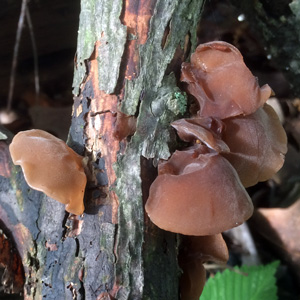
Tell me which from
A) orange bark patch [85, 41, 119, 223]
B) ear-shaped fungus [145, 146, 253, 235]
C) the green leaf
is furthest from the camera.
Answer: the green leaf

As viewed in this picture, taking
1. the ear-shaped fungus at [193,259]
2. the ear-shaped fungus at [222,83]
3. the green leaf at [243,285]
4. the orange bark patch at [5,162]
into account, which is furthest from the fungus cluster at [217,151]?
the green leaf at [243,285]

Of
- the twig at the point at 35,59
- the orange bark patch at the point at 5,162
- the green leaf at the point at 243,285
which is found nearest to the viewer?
the orange bark patch at the point at 5,162

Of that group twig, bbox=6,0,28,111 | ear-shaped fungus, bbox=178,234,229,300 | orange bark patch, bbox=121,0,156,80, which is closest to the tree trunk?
orange bark patch, bbox=121,0,156,80

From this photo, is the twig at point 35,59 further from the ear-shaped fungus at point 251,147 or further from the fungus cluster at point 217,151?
the ear-shaped fungus at point 251,147

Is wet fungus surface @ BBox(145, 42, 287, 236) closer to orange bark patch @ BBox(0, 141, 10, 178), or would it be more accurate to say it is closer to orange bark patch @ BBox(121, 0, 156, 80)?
orange bark patch @ BBox(121, 0, 156, 80)

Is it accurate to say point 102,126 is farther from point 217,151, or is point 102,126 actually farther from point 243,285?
point 243,285

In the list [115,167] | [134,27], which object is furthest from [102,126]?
[134,27]
